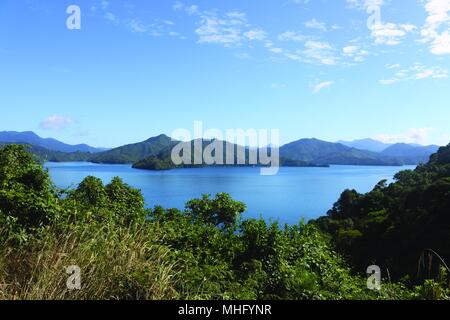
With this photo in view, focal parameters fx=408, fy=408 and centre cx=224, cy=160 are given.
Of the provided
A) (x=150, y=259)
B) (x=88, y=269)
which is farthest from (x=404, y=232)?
(x=88, y=269)

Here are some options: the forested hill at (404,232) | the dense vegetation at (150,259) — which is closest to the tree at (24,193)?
the dense vegetation at (150,259)

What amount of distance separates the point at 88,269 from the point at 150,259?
1.94ft

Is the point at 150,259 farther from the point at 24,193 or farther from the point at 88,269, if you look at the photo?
the point at 24,193

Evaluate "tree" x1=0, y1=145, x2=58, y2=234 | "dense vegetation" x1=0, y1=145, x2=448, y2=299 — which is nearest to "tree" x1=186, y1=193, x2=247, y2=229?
"dense vegetation" x1=0, y1=145, x2=448, y2=299

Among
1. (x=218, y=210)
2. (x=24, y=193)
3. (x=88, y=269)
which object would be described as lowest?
(x=218, y=210)

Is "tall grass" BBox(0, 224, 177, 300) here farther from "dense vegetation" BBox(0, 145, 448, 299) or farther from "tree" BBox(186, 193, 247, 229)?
"tree" BBox(186, 193, 247, 229)

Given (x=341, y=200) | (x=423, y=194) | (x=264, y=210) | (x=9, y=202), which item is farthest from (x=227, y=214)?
(x=264, y=210)

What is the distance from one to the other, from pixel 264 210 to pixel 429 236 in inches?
1231

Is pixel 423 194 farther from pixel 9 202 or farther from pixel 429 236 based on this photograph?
pixel 9 202

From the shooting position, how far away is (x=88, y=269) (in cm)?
373

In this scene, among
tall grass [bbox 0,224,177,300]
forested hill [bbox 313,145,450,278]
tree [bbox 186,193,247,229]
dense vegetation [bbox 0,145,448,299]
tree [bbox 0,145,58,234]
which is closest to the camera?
tall grass [bbox 0,224,177,300]

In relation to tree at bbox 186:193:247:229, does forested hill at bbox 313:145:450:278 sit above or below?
below

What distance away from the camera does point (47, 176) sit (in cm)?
599

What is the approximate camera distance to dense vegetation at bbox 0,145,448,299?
11.6ft
